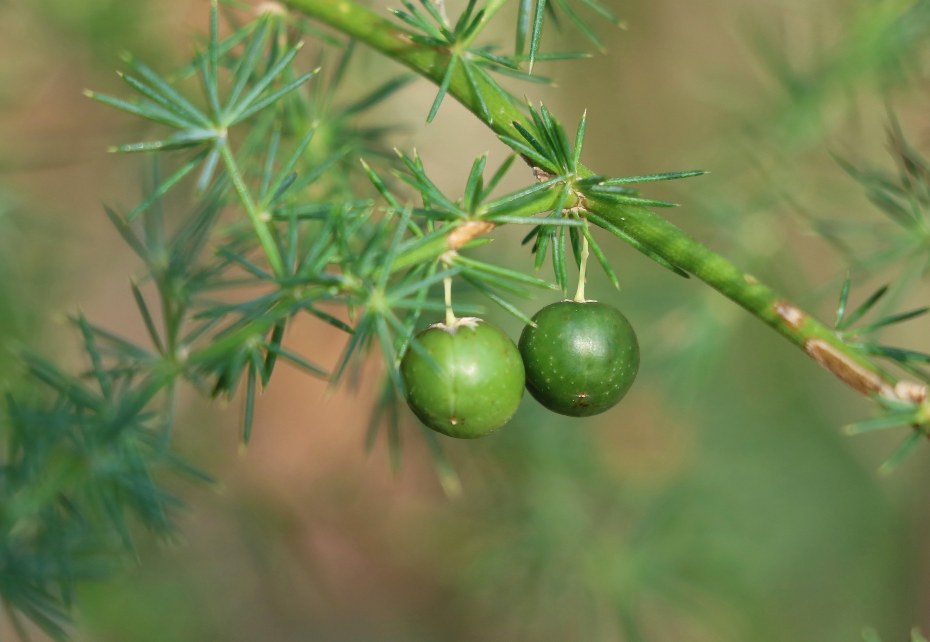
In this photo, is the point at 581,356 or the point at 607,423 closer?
the point at 581,356

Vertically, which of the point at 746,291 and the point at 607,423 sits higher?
the point at 607,423

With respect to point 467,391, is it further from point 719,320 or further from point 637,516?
point 637,516

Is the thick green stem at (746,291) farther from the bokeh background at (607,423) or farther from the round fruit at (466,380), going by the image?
the bokeh background at (607,423)

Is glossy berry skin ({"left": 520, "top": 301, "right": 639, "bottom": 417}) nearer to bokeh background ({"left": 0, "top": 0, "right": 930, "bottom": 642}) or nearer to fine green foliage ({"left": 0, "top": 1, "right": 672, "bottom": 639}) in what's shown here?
fine green foliage ({"left": 0, "top": 1, "right": 672, "bottom": 639})

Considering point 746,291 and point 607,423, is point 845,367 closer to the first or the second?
point 746,291

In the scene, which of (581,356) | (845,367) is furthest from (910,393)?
(581,356)

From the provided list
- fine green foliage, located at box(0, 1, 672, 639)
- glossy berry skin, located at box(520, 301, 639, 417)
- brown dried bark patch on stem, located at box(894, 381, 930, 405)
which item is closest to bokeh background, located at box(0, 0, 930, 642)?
fine green foliage, located at box(0, 1, 672, 639)
